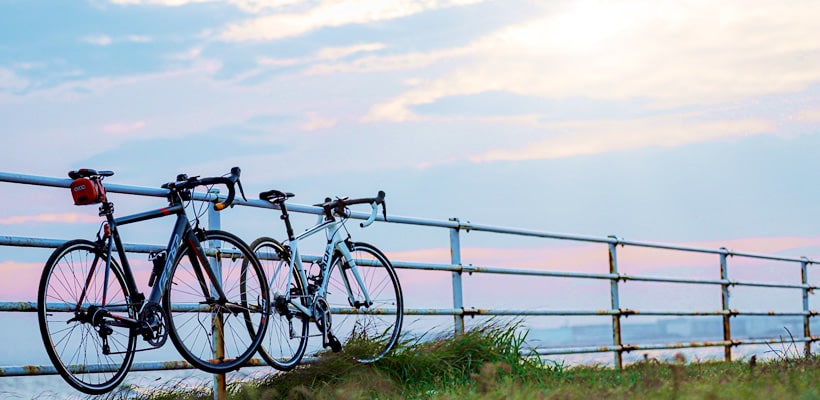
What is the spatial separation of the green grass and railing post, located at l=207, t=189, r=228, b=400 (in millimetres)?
72

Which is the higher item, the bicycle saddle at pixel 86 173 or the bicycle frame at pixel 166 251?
the bicycle saddle at pixel 86 173

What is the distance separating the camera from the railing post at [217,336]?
5.37 meters

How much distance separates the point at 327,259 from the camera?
5789 millimetres

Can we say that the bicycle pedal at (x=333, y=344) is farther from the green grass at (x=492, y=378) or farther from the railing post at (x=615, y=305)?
the railing post at (x=615, y=305)

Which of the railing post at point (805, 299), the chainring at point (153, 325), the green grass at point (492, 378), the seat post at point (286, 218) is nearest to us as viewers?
the green grass at point (492, 378)

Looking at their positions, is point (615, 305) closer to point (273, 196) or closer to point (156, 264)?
point (273, 196)

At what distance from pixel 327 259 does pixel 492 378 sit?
5.79 feet

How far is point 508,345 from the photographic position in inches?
235

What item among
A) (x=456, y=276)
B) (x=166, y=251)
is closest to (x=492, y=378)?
(x=166, y=251)

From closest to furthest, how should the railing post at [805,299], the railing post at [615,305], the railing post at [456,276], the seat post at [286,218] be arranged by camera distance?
the seat post at [286,218]
the railing post at [456,276]
the railing post at [615,305]
the railing post at [805,299]

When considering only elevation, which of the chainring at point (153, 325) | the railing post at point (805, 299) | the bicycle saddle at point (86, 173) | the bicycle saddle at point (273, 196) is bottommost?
the railing post at point (805, 299)

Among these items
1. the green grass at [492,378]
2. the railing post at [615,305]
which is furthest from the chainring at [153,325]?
the railing post at [615,305]

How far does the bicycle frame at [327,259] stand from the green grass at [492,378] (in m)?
0.39

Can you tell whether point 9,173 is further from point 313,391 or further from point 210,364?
point 313,391
